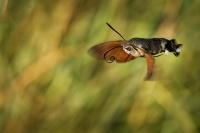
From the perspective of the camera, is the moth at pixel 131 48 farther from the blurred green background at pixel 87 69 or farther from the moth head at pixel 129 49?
the blurred green background at pixel 87 69

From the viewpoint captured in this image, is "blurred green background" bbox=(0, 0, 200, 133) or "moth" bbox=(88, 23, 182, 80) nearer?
"moth" bbox=(88, 23, 182, 80)

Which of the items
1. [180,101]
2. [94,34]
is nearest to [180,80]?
[180,101]

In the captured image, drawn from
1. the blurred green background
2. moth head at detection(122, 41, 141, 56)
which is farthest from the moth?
the blurred green background

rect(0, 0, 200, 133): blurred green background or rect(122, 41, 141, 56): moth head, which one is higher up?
rect(0, 0, 200, 133): blurred green background

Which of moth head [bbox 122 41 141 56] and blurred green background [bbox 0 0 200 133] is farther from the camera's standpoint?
blurred green background [bbox 0 0 200 133]

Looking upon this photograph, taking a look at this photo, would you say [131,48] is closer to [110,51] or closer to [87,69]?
[110,51]

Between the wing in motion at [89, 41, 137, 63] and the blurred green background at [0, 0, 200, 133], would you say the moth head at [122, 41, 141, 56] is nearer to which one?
the wing in motion at [89, 41, 137, 63]

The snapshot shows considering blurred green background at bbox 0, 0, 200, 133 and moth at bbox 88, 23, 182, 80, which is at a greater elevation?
blurred green background at bbox 0, 0, 200, 133

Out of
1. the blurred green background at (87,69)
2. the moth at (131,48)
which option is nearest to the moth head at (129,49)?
the moth at (131,48)

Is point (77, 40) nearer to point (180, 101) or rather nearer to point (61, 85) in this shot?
point (61, 85)
